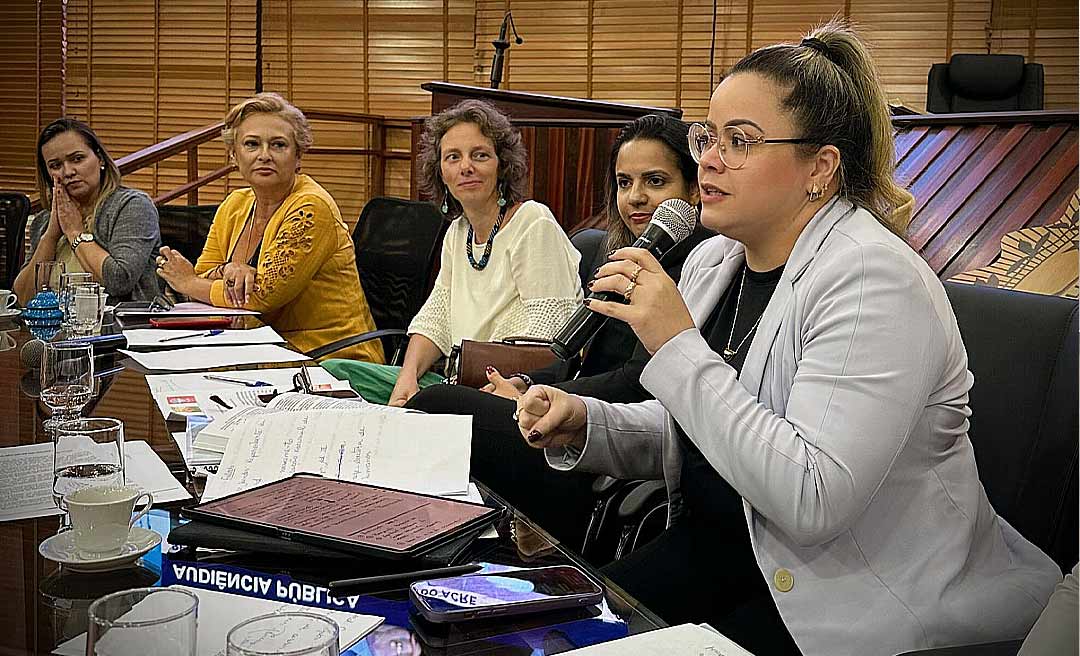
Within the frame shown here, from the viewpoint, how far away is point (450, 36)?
7.39 metres

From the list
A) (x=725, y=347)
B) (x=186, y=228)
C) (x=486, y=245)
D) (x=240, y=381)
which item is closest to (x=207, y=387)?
(x=240, y=381)

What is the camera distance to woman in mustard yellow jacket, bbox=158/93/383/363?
3088mm

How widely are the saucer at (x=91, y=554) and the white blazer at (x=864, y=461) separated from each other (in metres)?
0.62

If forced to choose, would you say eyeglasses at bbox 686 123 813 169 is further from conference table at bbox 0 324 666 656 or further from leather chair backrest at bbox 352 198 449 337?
leather chair backrest at bbox 352 198 449 337

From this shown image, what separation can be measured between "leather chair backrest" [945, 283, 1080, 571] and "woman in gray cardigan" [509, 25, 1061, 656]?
5 cm

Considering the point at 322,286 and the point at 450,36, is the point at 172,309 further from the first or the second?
the point at 450,36

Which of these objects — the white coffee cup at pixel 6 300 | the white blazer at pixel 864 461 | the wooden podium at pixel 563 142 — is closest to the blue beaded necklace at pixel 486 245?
the white coffee cup at pixel 6 300

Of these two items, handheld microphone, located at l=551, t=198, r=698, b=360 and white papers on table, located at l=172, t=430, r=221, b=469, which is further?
handheld microphone, located at l=551, t=198, r=698, b=360

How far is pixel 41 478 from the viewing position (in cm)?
129

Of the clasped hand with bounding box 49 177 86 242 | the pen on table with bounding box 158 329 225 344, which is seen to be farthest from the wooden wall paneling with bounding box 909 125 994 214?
the clasped hand with bounding box 49 177 86 242


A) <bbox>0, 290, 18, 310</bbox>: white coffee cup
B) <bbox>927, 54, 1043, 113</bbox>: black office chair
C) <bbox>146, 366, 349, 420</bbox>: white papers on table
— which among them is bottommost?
<bbox>146, 366, 349, 420</bbox>: white papers on table

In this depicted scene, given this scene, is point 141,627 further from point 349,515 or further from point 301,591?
point 349,515

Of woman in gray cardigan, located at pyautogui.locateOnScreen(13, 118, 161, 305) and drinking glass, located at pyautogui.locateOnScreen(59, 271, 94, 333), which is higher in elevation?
woman in gray cardigan, located at pyautogui.locateOnScreen(13, 118, 161, 305)

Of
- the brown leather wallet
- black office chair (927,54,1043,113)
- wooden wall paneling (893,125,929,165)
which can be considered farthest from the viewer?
black office chair (927,54,1043,113)
